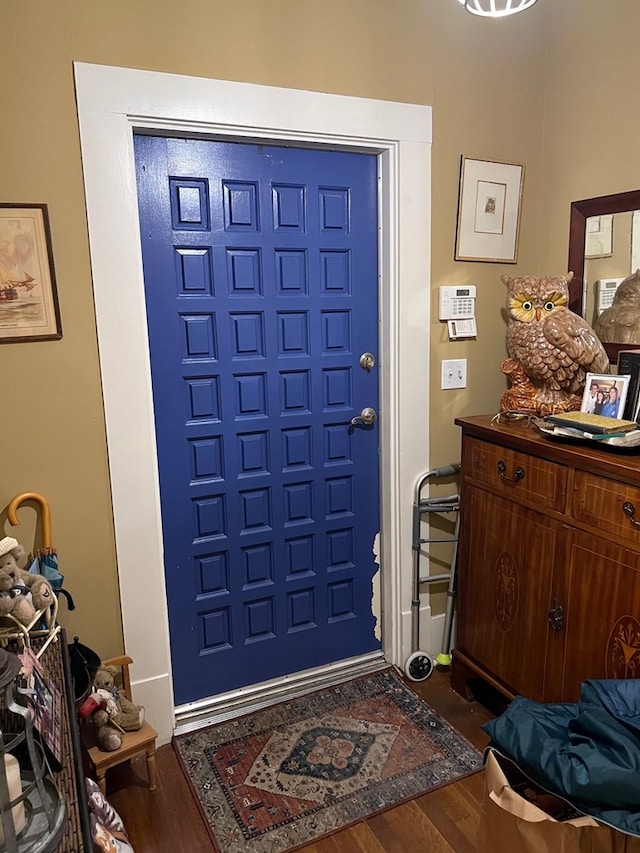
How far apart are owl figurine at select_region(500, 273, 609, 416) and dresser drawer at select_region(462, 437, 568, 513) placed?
221 mm

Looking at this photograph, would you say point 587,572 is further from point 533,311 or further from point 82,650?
point 82,650

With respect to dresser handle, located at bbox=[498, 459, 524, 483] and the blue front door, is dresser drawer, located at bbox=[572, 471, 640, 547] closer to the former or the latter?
dresser handle, located at bbox=[498, 459, 524, 483]

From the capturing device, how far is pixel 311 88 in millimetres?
2062

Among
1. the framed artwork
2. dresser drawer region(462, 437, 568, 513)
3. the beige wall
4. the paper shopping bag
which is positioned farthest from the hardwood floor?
the framed artwork

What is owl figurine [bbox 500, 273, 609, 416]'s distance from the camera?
2.07 m

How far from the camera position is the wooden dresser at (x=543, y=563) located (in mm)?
1671

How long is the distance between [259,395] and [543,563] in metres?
1.10

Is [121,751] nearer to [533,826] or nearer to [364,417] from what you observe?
[533,826]

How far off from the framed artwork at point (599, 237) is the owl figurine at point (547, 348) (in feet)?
0.69

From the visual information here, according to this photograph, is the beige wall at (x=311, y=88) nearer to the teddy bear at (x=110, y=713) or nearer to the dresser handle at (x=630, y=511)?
the teddy bear at (x=110, y=713)

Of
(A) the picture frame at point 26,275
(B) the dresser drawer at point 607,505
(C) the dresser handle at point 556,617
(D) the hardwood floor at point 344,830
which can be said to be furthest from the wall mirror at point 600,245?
(A) the picture frame at point 26,275

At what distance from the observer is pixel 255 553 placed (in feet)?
7.66

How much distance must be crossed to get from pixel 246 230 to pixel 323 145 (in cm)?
40

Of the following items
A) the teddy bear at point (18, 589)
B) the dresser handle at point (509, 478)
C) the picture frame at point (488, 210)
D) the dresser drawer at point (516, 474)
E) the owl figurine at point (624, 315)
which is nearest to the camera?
the teddy bear at point (18, 589)
